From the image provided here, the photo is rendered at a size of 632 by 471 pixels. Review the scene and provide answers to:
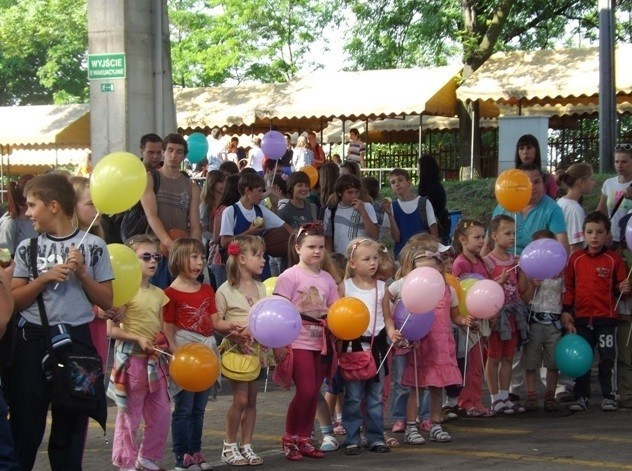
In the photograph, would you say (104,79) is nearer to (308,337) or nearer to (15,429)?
(308,337)

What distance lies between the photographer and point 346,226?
11.1m

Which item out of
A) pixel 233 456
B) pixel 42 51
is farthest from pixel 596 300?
pixel 42 51

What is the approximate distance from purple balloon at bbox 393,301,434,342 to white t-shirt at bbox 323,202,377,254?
279cm

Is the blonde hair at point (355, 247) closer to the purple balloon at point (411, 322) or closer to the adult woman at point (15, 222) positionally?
the purple balloon at point (411, 322)

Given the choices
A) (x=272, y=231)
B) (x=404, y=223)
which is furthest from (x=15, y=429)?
(x=404, y=223)

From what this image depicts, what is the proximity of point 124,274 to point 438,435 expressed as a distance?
9.25 feet

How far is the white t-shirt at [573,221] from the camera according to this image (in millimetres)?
10711

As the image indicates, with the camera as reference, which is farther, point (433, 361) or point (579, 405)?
point (579, 405)

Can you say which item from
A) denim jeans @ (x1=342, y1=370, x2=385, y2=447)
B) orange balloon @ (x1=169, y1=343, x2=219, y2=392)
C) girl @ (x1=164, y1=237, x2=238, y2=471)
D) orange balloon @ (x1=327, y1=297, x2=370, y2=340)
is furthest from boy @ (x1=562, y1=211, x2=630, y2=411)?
orange balloon @ (x1=169, y1=343, x2=219, y2=392)

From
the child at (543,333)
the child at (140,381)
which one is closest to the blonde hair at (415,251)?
the child at (543,333)

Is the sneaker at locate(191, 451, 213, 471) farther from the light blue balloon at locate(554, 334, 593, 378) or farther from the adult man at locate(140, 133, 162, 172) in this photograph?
the light blue balloon at locate(554, 334, 593, 378)

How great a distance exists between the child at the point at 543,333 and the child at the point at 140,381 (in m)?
3.55

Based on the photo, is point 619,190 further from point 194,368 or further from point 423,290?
point 194,368

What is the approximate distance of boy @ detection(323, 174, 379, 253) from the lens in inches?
433
